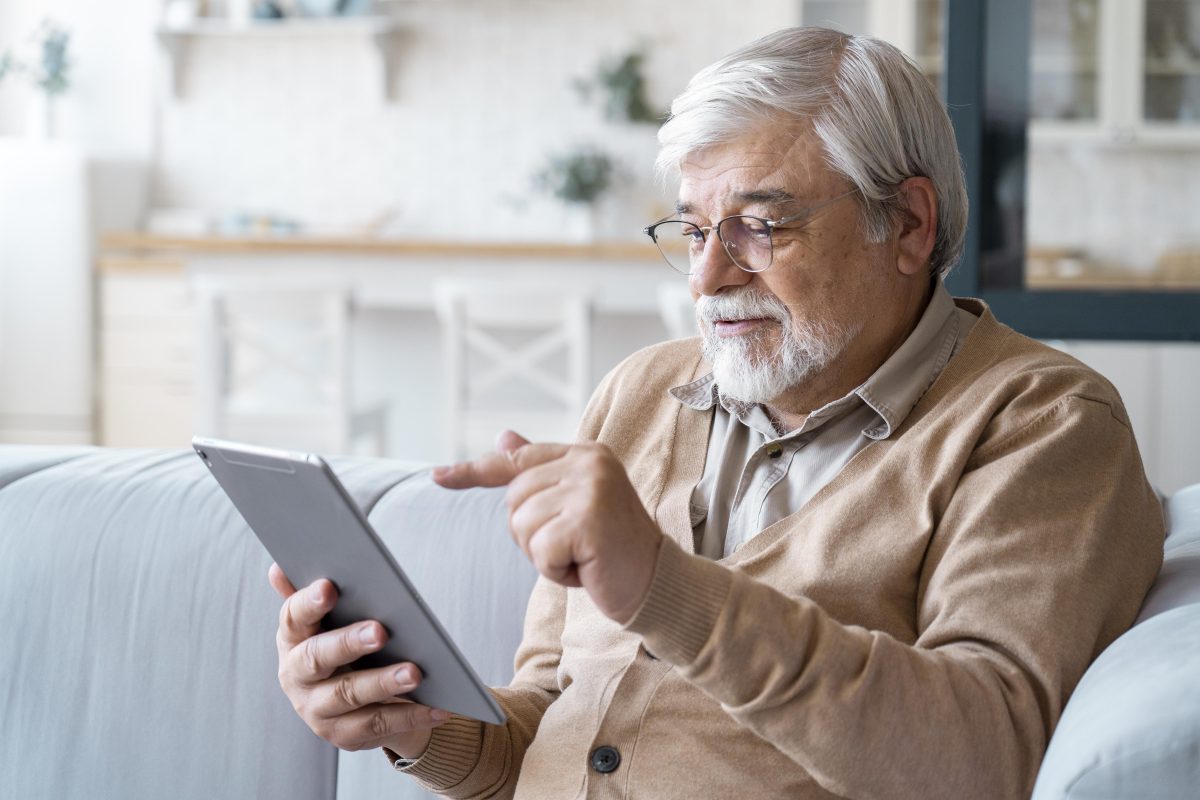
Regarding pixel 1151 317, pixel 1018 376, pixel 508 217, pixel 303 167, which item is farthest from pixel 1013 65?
pixel 303 167

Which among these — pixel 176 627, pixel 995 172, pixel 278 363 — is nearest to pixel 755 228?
pixel 176 627

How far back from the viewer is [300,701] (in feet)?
3.58

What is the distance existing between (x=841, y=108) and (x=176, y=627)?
90 centimetres

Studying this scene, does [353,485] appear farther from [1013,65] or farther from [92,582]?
[1013,65]

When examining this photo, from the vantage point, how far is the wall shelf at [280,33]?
547 centimetres

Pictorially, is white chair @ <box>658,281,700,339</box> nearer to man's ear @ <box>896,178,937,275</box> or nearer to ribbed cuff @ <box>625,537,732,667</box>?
man's ear @ <box>896,178,937,275</box>

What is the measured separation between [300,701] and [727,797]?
349 mm

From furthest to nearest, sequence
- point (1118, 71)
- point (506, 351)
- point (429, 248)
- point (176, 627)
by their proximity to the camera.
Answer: point (429, 248)
point (506, 351)
point (1118, 71)
point (176, 627)

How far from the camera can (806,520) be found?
3.67ft

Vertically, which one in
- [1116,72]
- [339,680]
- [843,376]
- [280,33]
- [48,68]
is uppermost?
[280,33]

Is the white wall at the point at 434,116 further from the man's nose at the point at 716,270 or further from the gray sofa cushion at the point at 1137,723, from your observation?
the gray sofa cushion at the point at 1137,723

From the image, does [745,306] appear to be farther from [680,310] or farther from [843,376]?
[680,310]

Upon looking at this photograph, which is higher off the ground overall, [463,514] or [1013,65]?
[1013,65]

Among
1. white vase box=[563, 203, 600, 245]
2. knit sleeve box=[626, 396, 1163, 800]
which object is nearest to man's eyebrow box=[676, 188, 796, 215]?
knit sleeve box=[626, 396, 1163, 800]
